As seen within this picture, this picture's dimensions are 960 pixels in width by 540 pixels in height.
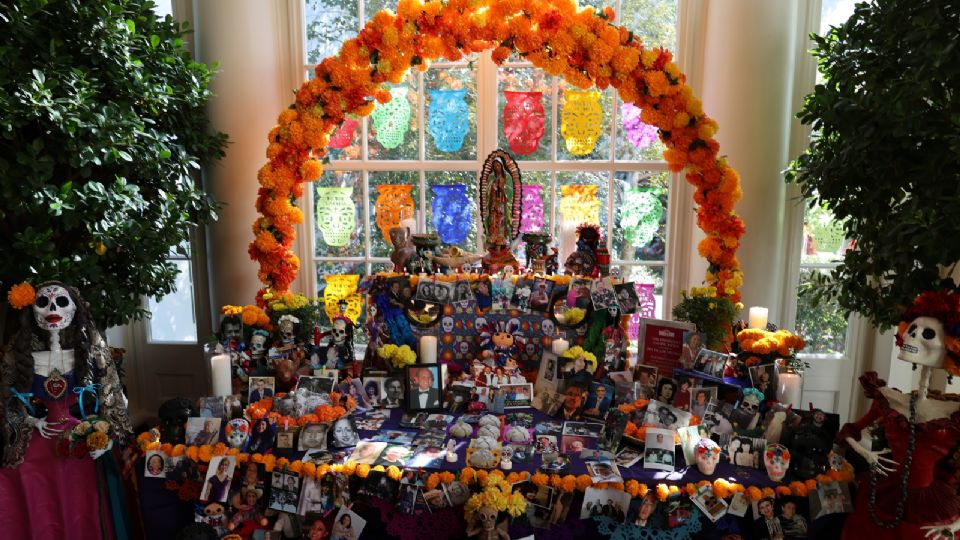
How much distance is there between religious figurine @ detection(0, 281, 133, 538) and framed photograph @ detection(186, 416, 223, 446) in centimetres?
33

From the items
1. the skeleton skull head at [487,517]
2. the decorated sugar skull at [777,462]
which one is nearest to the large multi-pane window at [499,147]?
the decorated sugar skull at [777,462]

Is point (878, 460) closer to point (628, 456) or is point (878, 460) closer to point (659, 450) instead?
point (659, 450)

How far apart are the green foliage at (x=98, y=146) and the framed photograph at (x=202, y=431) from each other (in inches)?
32.3

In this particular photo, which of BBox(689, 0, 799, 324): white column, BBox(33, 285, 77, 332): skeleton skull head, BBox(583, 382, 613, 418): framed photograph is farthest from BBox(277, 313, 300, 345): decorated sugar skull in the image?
BBox(689, 0, 799, 324): white column

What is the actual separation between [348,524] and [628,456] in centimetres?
130

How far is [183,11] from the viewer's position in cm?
411

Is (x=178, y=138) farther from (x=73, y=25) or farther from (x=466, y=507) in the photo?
(x=466, y=507)

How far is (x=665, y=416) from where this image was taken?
302 cm

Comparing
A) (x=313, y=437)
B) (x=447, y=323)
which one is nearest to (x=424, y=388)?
(x=447, y=323)

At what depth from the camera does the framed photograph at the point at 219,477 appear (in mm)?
2799

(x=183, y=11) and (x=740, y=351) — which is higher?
(x=183, y=11)

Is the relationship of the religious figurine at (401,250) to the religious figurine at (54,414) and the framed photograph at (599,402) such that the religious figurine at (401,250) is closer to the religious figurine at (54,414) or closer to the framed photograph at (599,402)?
the framed photograph at (599,402)

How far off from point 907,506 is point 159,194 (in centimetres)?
385

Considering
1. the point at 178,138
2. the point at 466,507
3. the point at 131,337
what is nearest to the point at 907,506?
the point at 466,507
